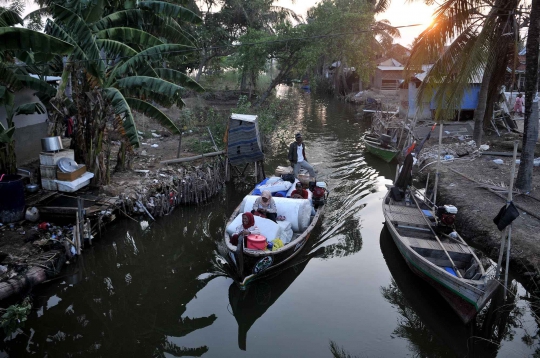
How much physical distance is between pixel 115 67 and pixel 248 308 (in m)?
6.98

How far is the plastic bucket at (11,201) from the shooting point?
8.85 meters

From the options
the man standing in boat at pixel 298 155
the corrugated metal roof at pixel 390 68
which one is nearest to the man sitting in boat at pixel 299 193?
the man standing in boat at pixel 298 155

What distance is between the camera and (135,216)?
437 inches

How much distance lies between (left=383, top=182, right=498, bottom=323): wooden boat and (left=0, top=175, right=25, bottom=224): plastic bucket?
27.2ft

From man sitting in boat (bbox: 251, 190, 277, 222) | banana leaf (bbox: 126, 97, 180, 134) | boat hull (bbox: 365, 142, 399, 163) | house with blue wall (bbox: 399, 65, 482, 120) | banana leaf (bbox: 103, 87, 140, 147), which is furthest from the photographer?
house with blue wall (bbox: 399, 65, 482, 120)

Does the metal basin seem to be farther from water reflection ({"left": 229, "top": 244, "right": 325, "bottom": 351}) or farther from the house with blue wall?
the house with blue wall

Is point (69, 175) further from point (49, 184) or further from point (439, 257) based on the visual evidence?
point (439, 257)

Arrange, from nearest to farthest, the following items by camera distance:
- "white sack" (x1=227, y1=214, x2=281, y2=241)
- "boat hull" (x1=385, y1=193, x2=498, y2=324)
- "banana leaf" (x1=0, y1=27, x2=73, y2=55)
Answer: "boat hull" (x1=385, y1=193, x2=498, y2=324)
"banana leaf" (x1=0, y1=27, x2=73, y2=55)
"white sack" (x1=227, y1=214, x2=281, y2=241)

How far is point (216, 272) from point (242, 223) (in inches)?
51.9

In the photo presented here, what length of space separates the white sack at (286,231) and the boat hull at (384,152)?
9586 millimetres

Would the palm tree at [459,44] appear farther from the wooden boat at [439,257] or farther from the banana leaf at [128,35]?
the banana leaf at [128,35]

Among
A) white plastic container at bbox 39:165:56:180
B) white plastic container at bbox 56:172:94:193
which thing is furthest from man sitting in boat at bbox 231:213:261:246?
white plastic container at bbox 39:165:56:180

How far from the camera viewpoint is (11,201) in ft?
29.5

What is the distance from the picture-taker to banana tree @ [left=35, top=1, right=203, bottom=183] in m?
9.20
